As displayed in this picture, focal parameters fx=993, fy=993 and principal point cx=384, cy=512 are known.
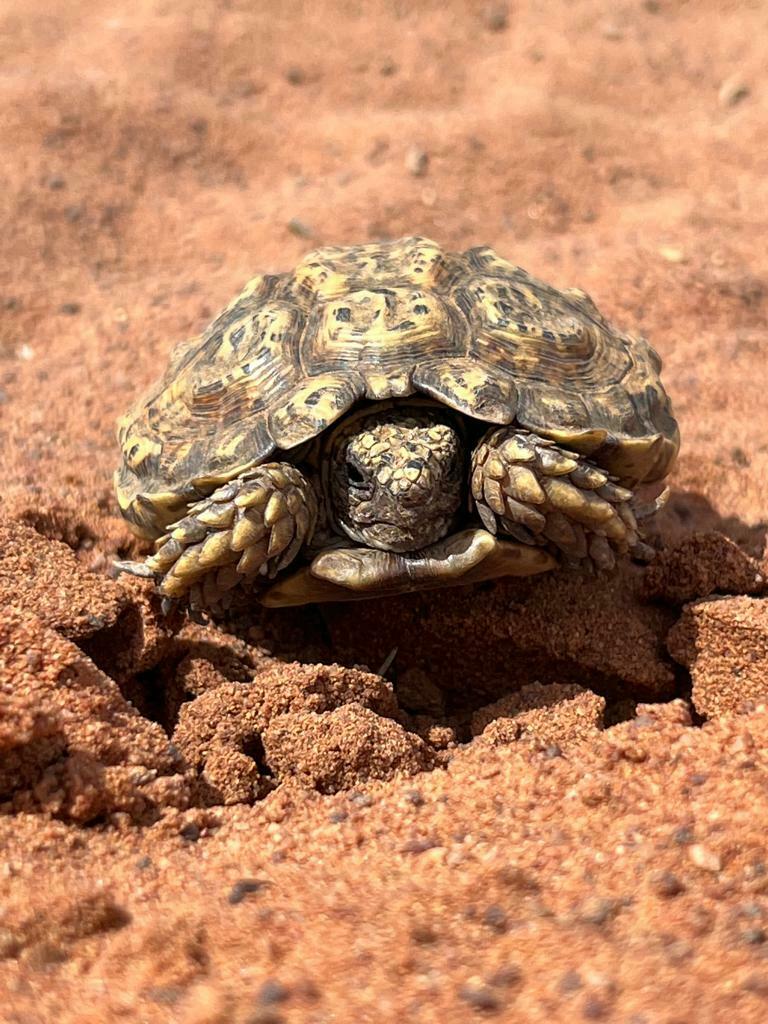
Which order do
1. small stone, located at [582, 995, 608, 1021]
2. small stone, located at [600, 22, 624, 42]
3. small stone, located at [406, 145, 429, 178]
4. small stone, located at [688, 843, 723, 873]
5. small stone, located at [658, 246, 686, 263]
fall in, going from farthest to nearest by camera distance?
small stone, located at [600, 22, 624, 42]
small stone, located at [406, 145, 429, 178]
small stone, located at [658, 246, 686, 263]
small stone, located at [688, 843, 723, 873]
small stone, located at [582, 995, 608, 1021]

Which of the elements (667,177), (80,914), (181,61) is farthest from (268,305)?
(181,61)

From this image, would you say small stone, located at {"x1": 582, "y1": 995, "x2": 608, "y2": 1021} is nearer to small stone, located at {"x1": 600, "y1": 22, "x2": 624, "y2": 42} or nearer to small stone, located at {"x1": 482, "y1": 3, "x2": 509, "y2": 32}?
small stone, located at {"x1": 600, "y1": 22, "x2": 624, "y2": 42}

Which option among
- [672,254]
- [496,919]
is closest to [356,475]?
[496,919]

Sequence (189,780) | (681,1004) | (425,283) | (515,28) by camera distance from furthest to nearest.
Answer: (515,28) < (425,283) < (189,780) < (681,1004)

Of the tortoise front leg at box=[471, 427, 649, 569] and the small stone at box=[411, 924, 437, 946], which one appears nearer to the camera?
the small stone at box=[411, 924, 437, 946]

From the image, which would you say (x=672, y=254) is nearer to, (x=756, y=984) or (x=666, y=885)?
(x=666, y=885)

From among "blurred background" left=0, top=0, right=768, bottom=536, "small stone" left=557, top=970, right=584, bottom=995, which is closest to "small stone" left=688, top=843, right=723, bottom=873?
"small stone" left=557, top=970, right=584, bottom=995

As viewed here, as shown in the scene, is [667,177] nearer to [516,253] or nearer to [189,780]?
[516,253]
